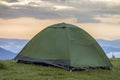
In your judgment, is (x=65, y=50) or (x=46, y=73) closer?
(x=46, y=73)

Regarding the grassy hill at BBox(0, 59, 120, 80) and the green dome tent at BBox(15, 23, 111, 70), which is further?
the green dome tent at BBox(15, 23, 111, 70)

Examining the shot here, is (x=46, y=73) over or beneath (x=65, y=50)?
beneath

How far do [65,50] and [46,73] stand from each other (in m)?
2.87

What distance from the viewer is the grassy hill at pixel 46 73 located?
20.5 m

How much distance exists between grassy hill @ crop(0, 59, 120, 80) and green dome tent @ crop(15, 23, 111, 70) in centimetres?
54

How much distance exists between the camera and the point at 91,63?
24234 mm

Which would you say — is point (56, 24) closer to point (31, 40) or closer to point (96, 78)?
point (31, 40)

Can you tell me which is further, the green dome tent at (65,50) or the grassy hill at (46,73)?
the green dome tent at (65,50)

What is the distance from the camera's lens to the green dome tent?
78.1 feet

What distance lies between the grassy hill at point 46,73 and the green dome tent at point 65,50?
0.54 metres

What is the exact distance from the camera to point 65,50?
24.0 m

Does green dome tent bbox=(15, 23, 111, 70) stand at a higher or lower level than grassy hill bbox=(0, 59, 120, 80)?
higher

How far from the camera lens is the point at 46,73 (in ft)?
71.2

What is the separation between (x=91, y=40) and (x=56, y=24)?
9.14ft
